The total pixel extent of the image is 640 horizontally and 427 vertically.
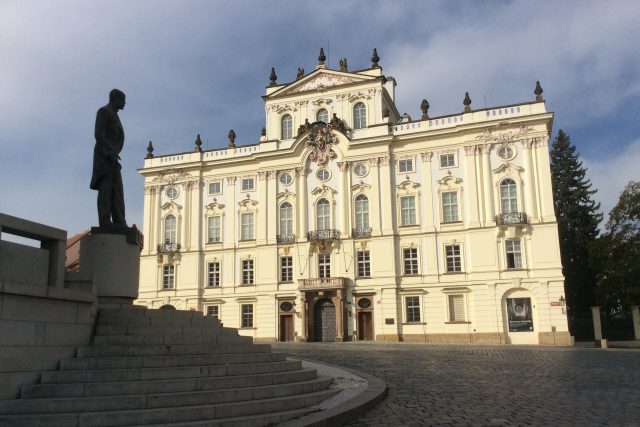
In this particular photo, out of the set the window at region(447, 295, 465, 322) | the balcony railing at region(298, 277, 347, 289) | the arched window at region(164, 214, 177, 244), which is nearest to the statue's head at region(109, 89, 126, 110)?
the balcony railing at region(298, 277, 347, 289)

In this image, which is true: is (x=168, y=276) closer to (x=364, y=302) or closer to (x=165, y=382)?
(x=364, y=302)

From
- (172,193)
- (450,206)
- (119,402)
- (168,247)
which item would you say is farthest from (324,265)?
(119,402)

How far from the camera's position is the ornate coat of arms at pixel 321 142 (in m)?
43.1

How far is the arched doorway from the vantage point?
40.4 m

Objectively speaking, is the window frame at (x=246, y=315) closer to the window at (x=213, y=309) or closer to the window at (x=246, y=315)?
the window at (x=246, y=315)

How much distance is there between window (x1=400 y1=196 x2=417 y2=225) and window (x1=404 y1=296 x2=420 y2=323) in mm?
Answer: 5497

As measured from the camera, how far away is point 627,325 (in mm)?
39062

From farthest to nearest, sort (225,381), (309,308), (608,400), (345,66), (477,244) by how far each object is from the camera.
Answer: (345,66) < (309,308) < (477,244) < (608,400) < (225,381)

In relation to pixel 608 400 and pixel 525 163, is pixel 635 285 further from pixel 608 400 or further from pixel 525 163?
pixel 608 400

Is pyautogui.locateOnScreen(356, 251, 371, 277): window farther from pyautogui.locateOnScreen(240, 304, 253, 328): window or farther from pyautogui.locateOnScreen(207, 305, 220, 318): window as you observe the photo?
pyautogui.locateOnScreen(207, 305, 220, 318): window

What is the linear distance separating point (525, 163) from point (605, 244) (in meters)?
10.9

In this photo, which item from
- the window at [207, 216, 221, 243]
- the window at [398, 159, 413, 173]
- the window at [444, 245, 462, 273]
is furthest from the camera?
the window at [207, 216, 221, 243]

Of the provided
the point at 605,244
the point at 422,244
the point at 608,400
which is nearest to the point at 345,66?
the point at 422,244

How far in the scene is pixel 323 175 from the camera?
43.1 m
